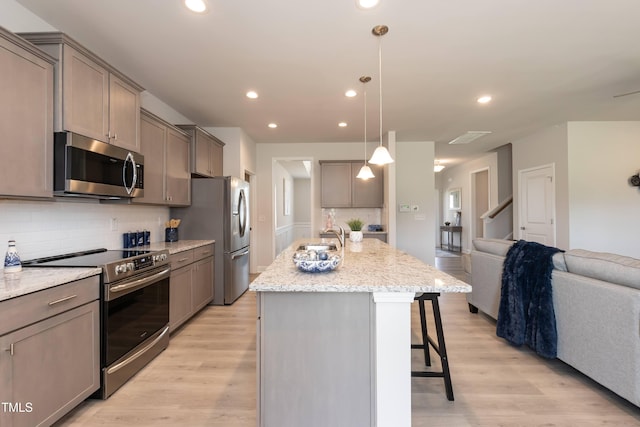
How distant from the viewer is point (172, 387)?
2.11m

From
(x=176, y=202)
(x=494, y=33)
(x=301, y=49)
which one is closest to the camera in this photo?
(x=494, y=33)

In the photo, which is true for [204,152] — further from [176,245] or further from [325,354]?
[325,354]

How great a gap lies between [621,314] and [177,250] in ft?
11.3

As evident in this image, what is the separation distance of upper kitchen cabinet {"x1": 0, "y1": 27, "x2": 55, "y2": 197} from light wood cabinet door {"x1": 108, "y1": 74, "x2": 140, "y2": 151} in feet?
1.55

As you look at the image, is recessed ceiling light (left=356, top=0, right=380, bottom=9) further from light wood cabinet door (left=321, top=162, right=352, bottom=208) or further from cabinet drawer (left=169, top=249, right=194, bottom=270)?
light wood cabinet door (left=321, top=162, right=352, bottom=208)

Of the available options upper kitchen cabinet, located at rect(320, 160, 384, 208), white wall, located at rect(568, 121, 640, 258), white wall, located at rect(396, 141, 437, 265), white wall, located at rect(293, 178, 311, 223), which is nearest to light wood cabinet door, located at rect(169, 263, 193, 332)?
upper kitchen cabinet, located at rect(320, 160, 384, 208)

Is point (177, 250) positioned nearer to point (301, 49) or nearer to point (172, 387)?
point (172, 387)

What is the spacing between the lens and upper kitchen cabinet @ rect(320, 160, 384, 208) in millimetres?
5590

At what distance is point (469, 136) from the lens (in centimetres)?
554

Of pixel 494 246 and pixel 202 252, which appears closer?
pixel 494 246

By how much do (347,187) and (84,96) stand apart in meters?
4.19

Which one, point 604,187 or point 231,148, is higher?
point 231,148

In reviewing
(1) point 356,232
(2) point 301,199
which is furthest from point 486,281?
(2) point 301,199

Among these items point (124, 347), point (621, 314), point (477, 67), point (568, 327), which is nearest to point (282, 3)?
point (477, 67)
